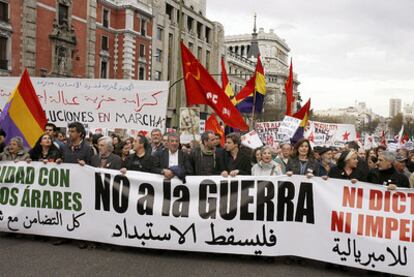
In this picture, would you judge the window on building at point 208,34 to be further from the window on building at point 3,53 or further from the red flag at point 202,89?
the red flag at point 202,89

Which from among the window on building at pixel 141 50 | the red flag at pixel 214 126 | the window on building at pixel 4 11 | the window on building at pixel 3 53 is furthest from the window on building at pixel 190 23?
the red flag at pixel 214 126

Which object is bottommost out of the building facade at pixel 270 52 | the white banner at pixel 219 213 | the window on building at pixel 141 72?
the white banner at pixel 219 213

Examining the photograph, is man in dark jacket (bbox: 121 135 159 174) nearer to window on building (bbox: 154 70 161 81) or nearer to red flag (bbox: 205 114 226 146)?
red flag (bbox: 205 114 226 146)

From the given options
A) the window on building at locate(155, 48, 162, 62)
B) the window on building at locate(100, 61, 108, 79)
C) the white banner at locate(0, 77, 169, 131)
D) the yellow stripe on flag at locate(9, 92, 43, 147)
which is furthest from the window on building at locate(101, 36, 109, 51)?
the yellow stripe on flag at locate(9, 92, 43, 147)

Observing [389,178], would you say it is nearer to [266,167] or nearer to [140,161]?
[266,167]

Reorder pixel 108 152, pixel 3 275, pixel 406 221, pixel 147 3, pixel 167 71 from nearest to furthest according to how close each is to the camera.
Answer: pixel 3 275 < pixel 406 221 < pixel 108 152 < pixel 147 3 < pixel 167 71

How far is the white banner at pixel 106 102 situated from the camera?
834 cm

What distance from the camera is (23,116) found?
279 inches

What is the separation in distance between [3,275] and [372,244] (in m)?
4.10

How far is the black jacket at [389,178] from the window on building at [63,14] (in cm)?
2922

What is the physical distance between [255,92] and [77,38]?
24.5 m

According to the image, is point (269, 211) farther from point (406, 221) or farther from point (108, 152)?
point (108, 152)

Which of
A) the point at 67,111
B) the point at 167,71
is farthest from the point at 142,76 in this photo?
the point at 67,111

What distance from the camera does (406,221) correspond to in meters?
5.17
